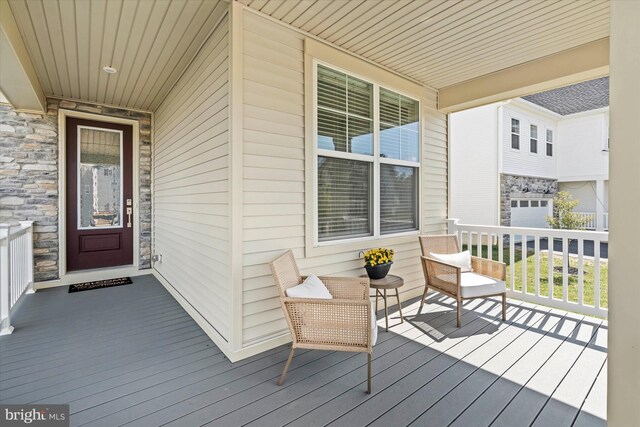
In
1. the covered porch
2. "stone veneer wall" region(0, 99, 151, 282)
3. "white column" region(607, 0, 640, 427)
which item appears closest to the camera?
"white column" region(607, 0, 640, 427)

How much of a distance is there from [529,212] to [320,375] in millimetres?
10718

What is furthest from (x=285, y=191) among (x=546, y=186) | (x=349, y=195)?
(x=546, y=186)

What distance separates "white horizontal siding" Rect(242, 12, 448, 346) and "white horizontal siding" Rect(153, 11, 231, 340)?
0.68ft

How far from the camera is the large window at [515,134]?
9203 millimetres

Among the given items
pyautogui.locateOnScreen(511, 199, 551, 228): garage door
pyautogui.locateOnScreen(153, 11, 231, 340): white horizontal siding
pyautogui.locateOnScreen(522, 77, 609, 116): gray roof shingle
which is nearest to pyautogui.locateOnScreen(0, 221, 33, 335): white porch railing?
pyautogui.locateOnScreen(153, 11, 231, 340): white horizontal siding

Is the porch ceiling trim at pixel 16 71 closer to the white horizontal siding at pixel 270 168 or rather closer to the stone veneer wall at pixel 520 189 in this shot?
the white horizontal siding at pixel 270 168

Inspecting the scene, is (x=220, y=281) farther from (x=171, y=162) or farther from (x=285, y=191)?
(x=171, y=162)

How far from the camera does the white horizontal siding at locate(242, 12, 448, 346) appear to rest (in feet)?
8.48

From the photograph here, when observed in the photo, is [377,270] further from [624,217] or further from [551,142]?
[551,142]

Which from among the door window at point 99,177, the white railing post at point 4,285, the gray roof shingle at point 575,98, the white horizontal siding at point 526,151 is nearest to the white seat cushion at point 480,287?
the white railing post at point 4,285

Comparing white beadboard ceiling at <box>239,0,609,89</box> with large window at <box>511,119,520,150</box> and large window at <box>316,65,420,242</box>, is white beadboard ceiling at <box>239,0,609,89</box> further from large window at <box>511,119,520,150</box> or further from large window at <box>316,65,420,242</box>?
large window at <box>511,119,520,150</box>

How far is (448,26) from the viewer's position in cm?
290

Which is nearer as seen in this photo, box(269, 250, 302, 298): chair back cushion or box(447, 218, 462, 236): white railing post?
box(269, 250, 302, 298): chair back cushion

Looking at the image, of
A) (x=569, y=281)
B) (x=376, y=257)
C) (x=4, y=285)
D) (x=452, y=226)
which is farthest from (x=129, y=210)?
(x=569, y=281)
